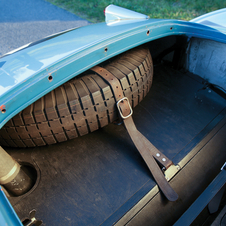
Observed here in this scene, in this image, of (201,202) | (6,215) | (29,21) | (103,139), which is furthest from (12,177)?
(29,21)

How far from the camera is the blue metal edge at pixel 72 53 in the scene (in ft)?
2.72

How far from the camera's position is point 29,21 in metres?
4.19

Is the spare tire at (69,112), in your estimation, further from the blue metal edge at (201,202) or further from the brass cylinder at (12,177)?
the blue metal edge at (201,202)

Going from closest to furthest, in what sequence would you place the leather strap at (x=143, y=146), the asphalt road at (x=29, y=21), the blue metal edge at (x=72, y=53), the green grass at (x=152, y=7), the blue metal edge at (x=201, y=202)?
the blue metal edge at (x=72, y=53)
the blue metal edge at (x=201, y=202)
the leather strap at (x=143, y=146)
the asphalt road at (x=29, y=21)
the green grass at (x=152, y=7)

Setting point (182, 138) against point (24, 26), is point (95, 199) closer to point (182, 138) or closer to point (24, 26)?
point (182, 138)

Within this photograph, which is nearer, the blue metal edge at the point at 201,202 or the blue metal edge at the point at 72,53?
the blue metal edge at the point at 72,53

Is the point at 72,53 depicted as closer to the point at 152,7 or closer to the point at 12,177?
the point at 12,177

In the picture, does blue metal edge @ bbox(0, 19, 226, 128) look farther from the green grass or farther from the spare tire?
the green grass

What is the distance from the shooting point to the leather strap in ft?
3.45

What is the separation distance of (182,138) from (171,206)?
0.43 m

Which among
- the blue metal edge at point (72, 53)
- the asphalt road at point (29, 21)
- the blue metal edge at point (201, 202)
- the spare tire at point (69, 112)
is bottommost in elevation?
the blue metal edge at point (201, 202)

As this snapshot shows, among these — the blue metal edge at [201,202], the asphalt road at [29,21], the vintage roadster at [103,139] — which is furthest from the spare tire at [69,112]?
the asphalt road at [29,21]

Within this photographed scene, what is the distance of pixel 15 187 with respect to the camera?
1.05m

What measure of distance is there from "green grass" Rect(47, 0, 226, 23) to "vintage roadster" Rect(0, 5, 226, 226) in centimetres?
341
